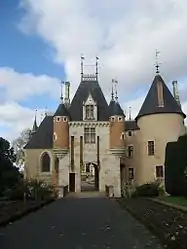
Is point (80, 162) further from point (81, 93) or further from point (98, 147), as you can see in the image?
point (81, 93)

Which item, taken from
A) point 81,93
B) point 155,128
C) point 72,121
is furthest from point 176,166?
point 81,93

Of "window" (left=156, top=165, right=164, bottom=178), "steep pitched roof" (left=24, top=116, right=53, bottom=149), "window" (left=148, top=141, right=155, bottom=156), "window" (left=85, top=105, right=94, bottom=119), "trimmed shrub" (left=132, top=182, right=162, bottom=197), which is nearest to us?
"trimmed shrub" (left=132, top=182, right=162, bottom=197)

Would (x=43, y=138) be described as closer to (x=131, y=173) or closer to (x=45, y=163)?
(x=45, y=163)

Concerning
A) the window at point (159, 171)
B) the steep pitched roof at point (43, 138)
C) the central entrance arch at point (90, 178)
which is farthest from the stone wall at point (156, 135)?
the steep pitched roof at point (43, 138)

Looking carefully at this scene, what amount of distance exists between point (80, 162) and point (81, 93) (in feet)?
28.8

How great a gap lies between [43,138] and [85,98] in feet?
25.9

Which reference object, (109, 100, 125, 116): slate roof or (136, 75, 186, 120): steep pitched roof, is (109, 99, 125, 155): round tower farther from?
(136, 75, 186, 120): steep pitched roof

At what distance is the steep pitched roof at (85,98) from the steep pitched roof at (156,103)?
4.18 metres

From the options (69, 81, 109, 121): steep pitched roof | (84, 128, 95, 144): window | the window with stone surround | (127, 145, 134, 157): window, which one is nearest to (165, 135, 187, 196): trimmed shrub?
(84, 128, 95, 144): window

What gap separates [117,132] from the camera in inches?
1764

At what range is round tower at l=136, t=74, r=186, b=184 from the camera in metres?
44.1

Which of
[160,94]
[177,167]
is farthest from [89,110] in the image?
[177,167]

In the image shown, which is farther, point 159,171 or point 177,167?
point 159,171

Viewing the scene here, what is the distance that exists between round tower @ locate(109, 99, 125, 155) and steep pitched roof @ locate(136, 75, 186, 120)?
8.28 feet
